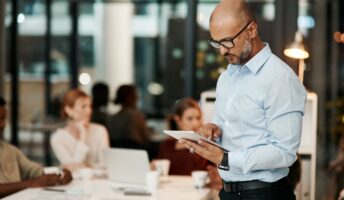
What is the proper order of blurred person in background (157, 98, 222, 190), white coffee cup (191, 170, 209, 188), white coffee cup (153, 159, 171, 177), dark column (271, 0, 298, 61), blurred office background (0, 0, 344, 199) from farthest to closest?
blurred office background (0, 0, 344, 199), dark column (271, 0, 298, 61), blurred person in background (157, 98, 222, 190), white coffee cup (153, 159, 171, 177), white coffee cup (191, 170, 209, 188)

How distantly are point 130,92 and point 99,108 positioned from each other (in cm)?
72

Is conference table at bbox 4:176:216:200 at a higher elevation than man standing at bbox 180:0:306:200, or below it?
below

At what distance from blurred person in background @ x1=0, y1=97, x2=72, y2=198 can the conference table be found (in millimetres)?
51

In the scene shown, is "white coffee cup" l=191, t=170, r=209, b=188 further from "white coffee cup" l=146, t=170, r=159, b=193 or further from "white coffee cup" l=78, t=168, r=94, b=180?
"white coffee cup" l=78, t=168, r=94, b=180

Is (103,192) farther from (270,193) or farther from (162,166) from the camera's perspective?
(270,193)

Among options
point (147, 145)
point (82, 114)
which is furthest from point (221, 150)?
point (147, 145)

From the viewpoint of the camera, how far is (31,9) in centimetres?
871

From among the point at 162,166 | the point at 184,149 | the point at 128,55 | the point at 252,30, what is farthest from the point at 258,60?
the point at 128,55

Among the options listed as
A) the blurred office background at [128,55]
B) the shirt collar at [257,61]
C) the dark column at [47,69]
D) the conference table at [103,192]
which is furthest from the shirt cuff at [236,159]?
the dark column at [47,69]

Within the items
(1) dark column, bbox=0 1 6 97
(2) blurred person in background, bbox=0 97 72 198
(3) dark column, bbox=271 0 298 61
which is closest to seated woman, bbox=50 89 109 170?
(2) blurred person in background, bbox=0 97 72 198

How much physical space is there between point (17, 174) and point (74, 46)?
502cm

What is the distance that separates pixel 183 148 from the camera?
17.8ft

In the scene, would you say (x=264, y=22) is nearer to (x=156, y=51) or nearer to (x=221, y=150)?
(x=156, y=51)

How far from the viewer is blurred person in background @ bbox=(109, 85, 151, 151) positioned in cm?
767
